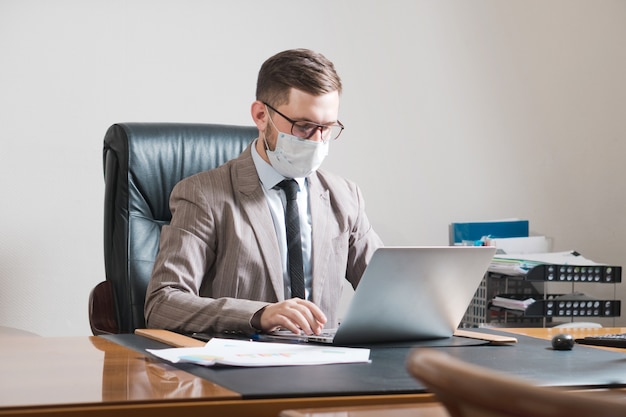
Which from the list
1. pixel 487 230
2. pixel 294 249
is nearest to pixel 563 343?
pixel 294 249

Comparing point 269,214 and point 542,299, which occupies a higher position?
point 269,214

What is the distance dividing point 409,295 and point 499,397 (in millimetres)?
955

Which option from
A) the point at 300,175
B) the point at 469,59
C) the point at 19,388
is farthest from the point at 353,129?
the point at 19,388

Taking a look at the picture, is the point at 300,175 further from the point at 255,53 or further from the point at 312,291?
the point at 255,53

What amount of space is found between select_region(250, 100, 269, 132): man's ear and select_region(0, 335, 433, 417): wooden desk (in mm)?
874

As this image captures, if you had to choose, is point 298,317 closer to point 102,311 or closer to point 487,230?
point 102,311

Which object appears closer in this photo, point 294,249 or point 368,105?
point 294,249

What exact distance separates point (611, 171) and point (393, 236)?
3.22ft

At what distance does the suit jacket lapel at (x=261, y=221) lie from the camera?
193cm

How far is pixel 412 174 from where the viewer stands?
318 centimetres

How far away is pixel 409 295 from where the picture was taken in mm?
1484

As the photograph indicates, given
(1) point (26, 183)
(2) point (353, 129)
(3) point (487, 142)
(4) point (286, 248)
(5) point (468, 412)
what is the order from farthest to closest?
(3) point (487, 142)
(2) point (353, 129)
(1) point (26, 183)
(4) point (286, 248)
(5) point (468, 412)

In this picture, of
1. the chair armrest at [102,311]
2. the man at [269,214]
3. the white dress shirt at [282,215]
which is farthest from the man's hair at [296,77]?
the chair armrest at [102,311]

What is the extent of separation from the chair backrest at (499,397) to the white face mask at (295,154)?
1406 millimetres
